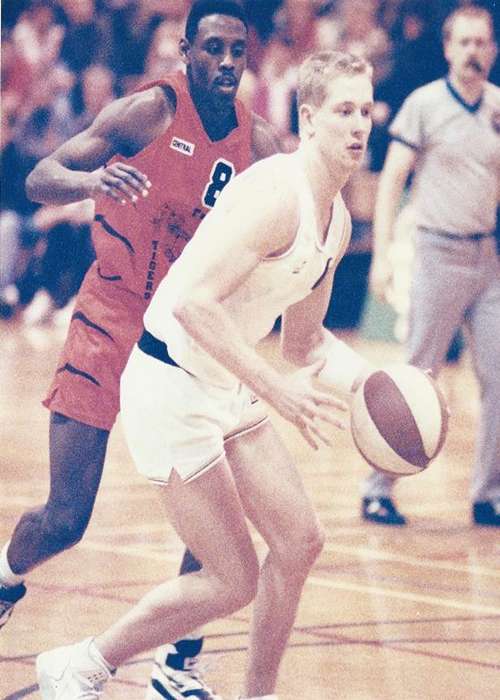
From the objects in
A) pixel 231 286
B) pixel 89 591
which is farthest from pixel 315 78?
pixel 89 591

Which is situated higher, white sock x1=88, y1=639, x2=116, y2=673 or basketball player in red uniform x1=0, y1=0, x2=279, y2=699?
basketball player in red uniform x1=0, y1=0, x2=279, y2=699

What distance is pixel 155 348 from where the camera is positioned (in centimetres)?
407

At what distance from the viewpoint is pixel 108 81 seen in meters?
14.0

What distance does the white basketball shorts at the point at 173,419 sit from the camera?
13.0 feet

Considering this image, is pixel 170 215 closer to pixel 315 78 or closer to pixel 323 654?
pixel 315 78

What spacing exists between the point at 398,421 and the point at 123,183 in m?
0.92

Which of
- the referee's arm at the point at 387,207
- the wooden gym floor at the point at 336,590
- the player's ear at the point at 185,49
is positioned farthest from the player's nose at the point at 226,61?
the referee's arm at the point at 387,207

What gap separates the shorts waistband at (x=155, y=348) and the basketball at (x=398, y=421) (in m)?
0.50

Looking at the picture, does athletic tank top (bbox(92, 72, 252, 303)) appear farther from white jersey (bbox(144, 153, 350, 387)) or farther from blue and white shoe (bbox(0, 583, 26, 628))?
blue and white shoe (bbox(0, 583, 26, 628))

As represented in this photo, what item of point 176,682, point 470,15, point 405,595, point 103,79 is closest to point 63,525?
point 176,682

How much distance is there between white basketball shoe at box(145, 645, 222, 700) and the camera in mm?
4516

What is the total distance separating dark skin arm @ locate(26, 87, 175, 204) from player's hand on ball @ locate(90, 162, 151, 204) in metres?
A: 0.18

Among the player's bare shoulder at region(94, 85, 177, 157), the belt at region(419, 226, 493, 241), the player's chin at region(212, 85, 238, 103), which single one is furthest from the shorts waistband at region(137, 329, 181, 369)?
the belt at region(419, 226, 493, 241)

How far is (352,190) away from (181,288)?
994cm
